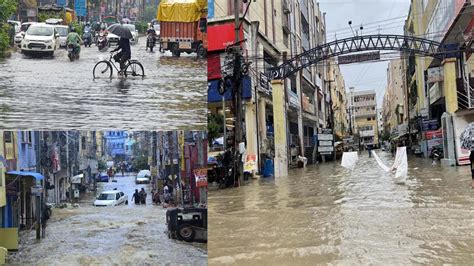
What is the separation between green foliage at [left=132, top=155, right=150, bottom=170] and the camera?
212 cm

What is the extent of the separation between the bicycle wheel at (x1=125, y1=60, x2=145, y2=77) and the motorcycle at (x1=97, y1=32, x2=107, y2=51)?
0.15 m

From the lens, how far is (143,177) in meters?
2.11

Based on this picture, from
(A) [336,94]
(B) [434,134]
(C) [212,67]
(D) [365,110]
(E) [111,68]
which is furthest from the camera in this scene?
(D) [365,110]

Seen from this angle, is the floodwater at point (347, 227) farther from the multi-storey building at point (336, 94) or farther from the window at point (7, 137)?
the multi-storey building at point (336, 94)

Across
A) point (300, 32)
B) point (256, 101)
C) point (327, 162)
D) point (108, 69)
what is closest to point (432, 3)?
point (300, 32)

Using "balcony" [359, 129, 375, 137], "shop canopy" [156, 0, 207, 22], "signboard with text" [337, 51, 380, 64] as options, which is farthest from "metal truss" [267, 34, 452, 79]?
"balcony" [359, 129, 375, 137]

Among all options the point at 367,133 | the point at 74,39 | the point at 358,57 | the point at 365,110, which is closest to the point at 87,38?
the point at 74,39

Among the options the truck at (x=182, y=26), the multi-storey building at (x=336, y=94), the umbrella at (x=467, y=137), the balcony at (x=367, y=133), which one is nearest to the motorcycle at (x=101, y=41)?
the truck at (x=182, y=26)

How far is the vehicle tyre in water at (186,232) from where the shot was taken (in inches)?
82.9

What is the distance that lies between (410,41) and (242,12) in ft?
33.0

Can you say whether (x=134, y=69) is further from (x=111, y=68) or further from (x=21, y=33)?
(x=21, y=33)

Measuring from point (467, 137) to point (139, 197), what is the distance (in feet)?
55.7

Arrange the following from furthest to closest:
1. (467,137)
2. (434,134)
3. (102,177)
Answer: (434,134), (467,137), (102,177)

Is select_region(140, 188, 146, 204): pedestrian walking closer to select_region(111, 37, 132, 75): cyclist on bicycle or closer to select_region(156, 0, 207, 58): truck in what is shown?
select_region(111, 37, 132, 75): cyclist on bicycle
